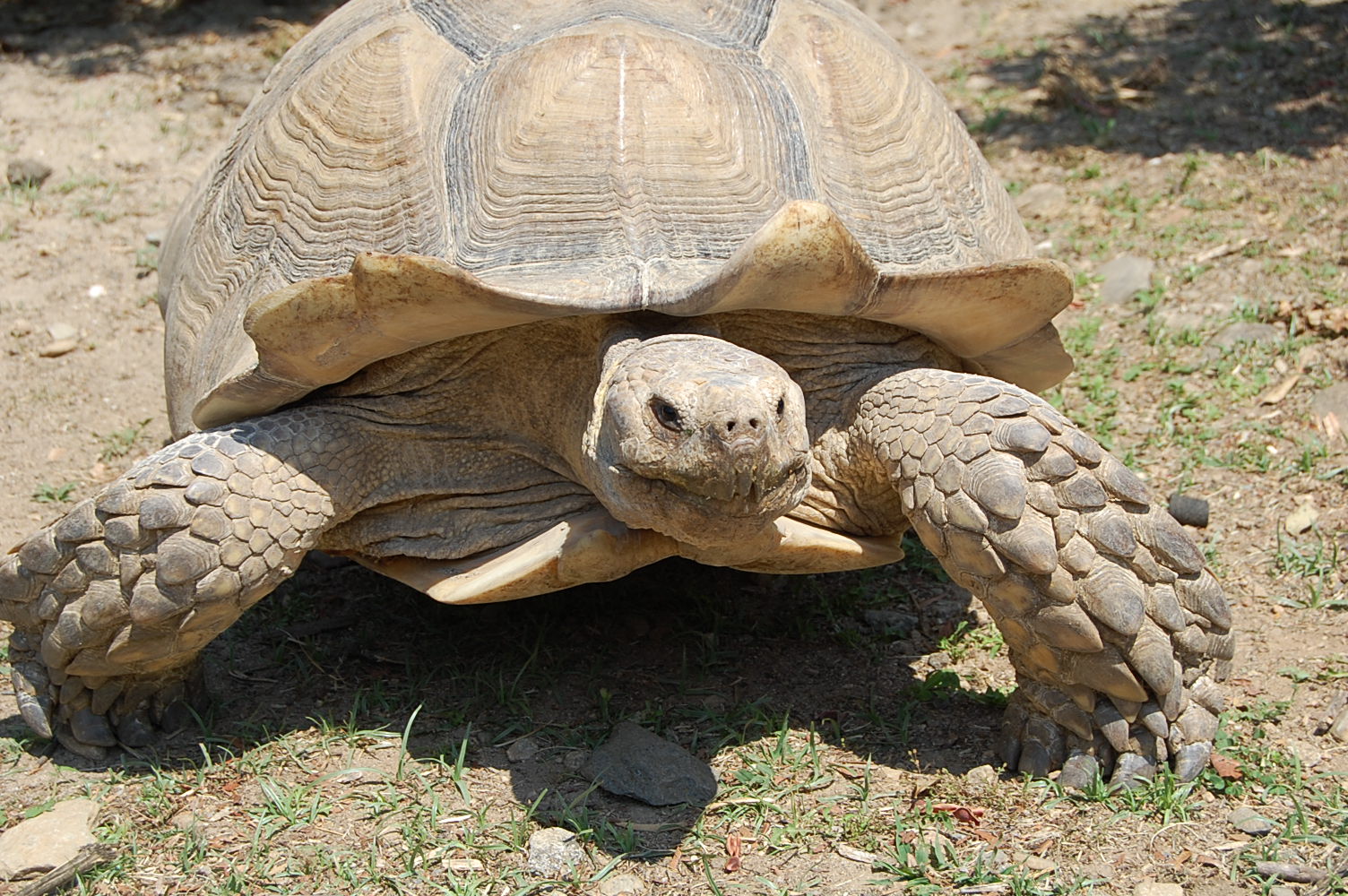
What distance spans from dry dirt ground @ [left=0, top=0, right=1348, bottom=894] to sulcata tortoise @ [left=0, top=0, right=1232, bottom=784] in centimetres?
26

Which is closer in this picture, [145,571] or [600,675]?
[145,571]

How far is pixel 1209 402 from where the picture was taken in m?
4.70

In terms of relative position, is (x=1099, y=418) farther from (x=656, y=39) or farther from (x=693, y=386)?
(x=693, y=386)

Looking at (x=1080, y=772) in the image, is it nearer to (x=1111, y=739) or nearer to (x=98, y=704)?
(x=1111, y=739)

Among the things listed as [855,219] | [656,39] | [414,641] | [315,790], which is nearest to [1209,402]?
[855,219]

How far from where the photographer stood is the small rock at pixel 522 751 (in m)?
3.15

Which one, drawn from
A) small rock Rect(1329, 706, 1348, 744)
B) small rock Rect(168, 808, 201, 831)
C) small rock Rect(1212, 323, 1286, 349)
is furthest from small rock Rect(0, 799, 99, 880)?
small rock Rect(1212, 323, 1286, 349)

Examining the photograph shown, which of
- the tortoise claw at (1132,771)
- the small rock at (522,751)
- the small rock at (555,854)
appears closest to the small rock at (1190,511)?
the tortoise claw at (1132,771)

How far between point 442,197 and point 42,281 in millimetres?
3527

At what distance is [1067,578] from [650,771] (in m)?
1.01

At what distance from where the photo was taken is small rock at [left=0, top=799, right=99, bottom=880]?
2.75 metres

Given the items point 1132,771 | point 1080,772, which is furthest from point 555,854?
point 1132,771

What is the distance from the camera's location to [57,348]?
5418 mm

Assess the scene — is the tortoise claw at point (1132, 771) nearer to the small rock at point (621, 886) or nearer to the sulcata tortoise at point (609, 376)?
the sulcata tortoise at point (609, 376)
